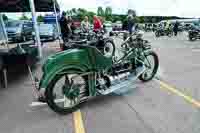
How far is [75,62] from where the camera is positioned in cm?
476

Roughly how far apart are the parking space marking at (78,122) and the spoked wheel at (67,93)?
0.15 metres

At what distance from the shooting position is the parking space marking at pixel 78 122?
13.0 feet

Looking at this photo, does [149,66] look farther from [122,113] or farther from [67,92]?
[67,92]

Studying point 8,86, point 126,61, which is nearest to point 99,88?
point 126,61

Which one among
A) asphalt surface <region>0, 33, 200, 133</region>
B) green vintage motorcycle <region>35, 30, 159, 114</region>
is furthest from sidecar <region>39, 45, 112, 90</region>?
asphalt surface <region>0, 33, 200, 133</region>

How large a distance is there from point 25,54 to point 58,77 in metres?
3.22

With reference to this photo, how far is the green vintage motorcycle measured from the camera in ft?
14.7

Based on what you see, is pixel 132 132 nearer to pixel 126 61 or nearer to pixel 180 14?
pixel 126 61

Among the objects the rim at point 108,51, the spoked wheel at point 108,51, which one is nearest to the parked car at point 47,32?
the spoked wheel at point 108,51

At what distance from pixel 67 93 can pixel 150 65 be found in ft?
8.89

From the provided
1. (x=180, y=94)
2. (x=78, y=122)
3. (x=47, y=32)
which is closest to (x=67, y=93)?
(x=78, y=122)

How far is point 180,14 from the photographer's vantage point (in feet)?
51.4

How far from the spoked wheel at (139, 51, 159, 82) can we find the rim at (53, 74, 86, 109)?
6.93ft

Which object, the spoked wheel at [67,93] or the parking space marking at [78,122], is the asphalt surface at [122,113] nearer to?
the parking space marking at [78,122]
